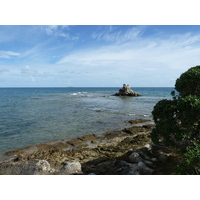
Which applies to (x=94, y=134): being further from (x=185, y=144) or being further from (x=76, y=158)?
(x=185, y=144)

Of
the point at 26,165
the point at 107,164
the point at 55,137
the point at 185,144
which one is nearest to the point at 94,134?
the point at 55,137

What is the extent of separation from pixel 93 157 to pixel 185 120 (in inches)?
305

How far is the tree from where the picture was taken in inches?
274

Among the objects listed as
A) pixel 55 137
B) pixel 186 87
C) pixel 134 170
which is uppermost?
pixel 186 87

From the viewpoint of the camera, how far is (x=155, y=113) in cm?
Answer: 918

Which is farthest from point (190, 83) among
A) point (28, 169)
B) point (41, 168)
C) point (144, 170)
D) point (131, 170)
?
point (28, 169)

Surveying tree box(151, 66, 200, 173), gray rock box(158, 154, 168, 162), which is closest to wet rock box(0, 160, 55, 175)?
tree box(151, 66, 200, 173)

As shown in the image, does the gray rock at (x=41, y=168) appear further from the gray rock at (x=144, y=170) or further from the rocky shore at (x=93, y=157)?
the gray rock at (x=144, y=170)

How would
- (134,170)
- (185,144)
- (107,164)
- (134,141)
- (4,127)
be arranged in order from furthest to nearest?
(4,127), (134,141), (107,164), (134,170), (185,144)

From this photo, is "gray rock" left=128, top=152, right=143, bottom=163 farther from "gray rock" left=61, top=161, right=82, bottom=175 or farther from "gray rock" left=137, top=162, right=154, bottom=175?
"gray rock" left=61, top=161, right=82, bottom=175

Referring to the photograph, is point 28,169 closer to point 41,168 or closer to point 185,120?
point 41,168

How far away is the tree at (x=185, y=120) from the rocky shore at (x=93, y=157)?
2377 mm

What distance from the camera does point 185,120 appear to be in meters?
7.27

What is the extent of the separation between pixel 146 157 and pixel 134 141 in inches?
195
